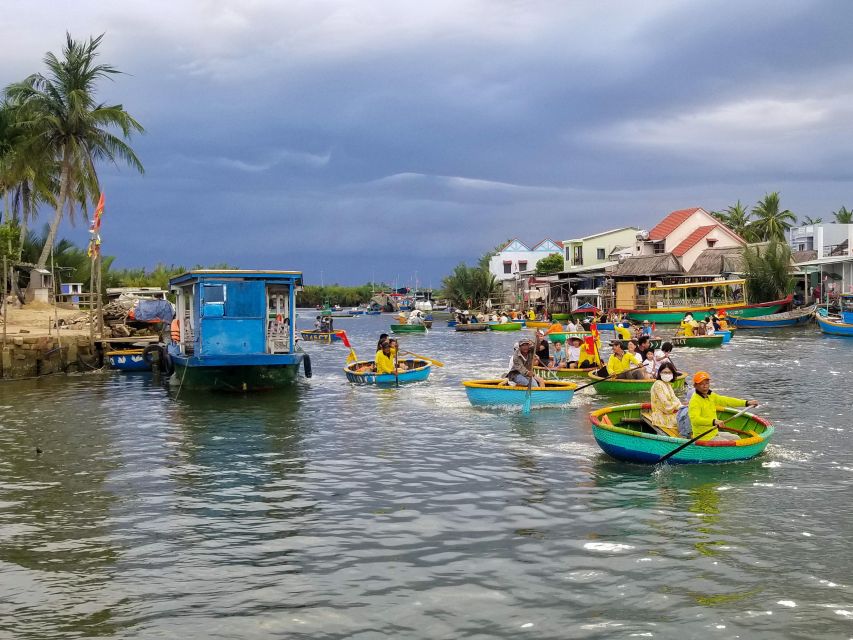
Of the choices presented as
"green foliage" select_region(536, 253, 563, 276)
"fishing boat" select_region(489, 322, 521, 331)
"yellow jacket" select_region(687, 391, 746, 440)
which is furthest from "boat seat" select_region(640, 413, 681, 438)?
"green foliage" select_region(536, 253, 563, 276)

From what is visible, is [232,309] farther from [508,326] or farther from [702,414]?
[508,326]

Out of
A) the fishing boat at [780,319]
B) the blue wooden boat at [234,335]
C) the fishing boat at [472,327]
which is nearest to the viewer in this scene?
the blue wooden boat at [234,335]

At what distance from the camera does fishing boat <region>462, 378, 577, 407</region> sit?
1855cm

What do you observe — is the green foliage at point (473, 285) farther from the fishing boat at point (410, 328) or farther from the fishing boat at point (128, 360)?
the fishing boat at point (128, 360)

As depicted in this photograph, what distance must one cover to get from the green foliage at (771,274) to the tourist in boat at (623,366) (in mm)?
41564

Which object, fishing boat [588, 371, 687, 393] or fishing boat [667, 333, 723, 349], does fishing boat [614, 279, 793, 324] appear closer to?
fishing boat [667, 333, 723, 349]

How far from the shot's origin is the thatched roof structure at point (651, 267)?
215ft

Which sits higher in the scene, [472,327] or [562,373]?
[472,327]

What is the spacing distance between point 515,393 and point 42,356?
19.6 m

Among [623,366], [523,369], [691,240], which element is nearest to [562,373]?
[623,366]

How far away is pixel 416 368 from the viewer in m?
25.6

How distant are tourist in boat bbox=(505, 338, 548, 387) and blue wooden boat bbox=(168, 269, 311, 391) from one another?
686cm

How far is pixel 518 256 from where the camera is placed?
102m

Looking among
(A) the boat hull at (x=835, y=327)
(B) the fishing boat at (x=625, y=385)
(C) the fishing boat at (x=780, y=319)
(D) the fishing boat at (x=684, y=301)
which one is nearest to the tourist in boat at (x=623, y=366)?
(B) the fishing boat at (x=625, y=385)
